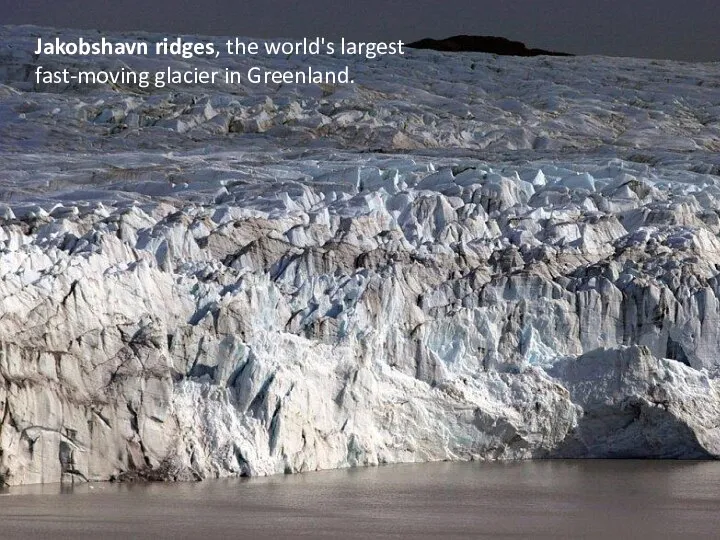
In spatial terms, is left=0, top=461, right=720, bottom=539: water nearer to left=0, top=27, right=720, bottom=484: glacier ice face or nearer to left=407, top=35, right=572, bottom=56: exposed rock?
left=0, top=27, right=720, bottom=484: glacier ice face

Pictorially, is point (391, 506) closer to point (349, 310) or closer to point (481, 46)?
point (349, 310)

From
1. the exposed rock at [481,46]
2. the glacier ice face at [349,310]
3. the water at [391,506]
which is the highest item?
the exposed rock at [481,46]

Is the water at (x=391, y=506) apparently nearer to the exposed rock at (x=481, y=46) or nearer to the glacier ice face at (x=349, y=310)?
the glacier ice face at (x=349, y=310)

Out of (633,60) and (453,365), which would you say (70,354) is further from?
(633,60)

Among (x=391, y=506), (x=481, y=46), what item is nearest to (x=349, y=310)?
(x=391, y=506)

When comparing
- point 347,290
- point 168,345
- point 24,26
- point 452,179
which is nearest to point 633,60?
point 24,26

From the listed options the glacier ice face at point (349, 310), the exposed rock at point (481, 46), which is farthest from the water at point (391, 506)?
the exposed rock at point (481, 46)

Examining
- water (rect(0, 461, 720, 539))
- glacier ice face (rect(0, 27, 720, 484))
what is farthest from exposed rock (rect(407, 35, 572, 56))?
water (rect(0, 461, 720, 539))
